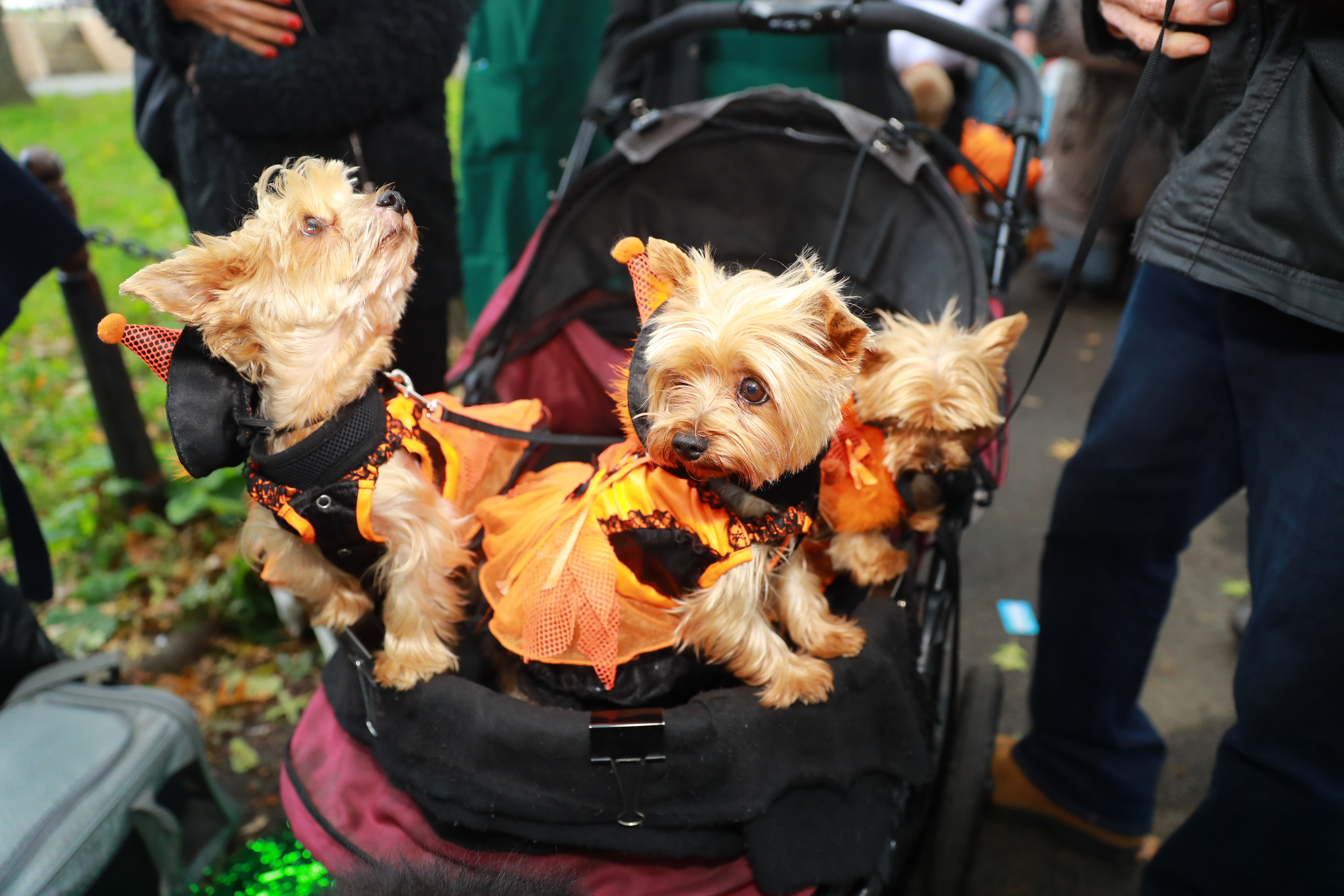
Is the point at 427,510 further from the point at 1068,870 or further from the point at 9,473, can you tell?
the point at 1068,870

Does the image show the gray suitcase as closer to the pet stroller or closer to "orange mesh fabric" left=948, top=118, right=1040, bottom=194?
the pet stroller

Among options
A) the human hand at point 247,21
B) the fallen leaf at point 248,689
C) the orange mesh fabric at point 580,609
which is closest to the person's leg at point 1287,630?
the orange mesh fabric at point 580,609

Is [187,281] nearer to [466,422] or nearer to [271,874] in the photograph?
[466,422]

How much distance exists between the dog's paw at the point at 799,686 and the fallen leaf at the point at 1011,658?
184 cm

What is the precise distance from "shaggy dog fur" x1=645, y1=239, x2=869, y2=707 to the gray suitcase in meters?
1.29

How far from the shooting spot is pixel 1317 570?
1.43 meters

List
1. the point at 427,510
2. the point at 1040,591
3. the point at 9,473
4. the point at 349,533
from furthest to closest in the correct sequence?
the point at 1040,591 → the point at 9,473 → the point at 427,510 → the point at 349,533

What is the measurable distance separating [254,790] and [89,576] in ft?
4.07

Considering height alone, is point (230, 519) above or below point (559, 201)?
below

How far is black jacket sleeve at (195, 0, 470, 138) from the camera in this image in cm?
188

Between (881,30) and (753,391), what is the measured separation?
1.43 metres

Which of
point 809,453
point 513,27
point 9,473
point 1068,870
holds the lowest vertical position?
A: point 1068,870

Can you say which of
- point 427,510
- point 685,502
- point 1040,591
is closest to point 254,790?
point 427,510

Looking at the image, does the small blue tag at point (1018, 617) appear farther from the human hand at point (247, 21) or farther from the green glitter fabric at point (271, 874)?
the human hand at point (247, 21)
